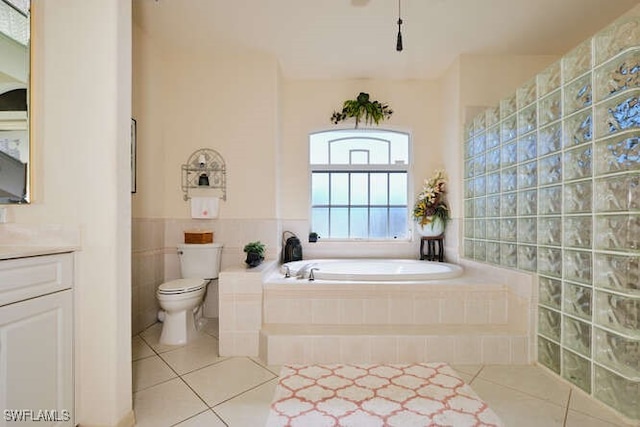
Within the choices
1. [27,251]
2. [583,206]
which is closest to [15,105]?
[27,251]

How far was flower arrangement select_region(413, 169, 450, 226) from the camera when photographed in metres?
3.32

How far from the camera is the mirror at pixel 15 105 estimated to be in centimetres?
137

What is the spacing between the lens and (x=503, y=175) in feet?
8.01

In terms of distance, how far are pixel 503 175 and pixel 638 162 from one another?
3.34 ft

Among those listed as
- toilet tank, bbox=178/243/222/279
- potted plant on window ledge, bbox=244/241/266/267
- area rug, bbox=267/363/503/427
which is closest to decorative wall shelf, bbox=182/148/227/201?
toilet tank, bbox=178/243/222/279

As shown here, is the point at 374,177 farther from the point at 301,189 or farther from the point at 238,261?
the point at 238,261

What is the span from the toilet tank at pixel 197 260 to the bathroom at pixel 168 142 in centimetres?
27

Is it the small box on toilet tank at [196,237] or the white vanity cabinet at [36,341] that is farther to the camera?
the small box on toilet tank at [196,237]

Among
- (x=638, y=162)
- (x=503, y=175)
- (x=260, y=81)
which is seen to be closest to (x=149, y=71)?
(x=260, y=81)

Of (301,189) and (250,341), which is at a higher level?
(301,189)

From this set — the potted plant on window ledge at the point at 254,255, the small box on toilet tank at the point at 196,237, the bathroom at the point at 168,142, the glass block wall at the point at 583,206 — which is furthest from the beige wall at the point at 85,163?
the glass block wall at the point at 583,206

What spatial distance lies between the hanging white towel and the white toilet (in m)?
0.34

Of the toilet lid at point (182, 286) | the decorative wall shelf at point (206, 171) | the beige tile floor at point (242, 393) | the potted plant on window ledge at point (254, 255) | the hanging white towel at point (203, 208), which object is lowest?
the beige tile floor at point (242, 393)

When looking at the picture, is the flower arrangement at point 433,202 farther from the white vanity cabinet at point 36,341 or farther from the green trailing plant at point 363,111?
the white vanity cabinet at point 36,341
